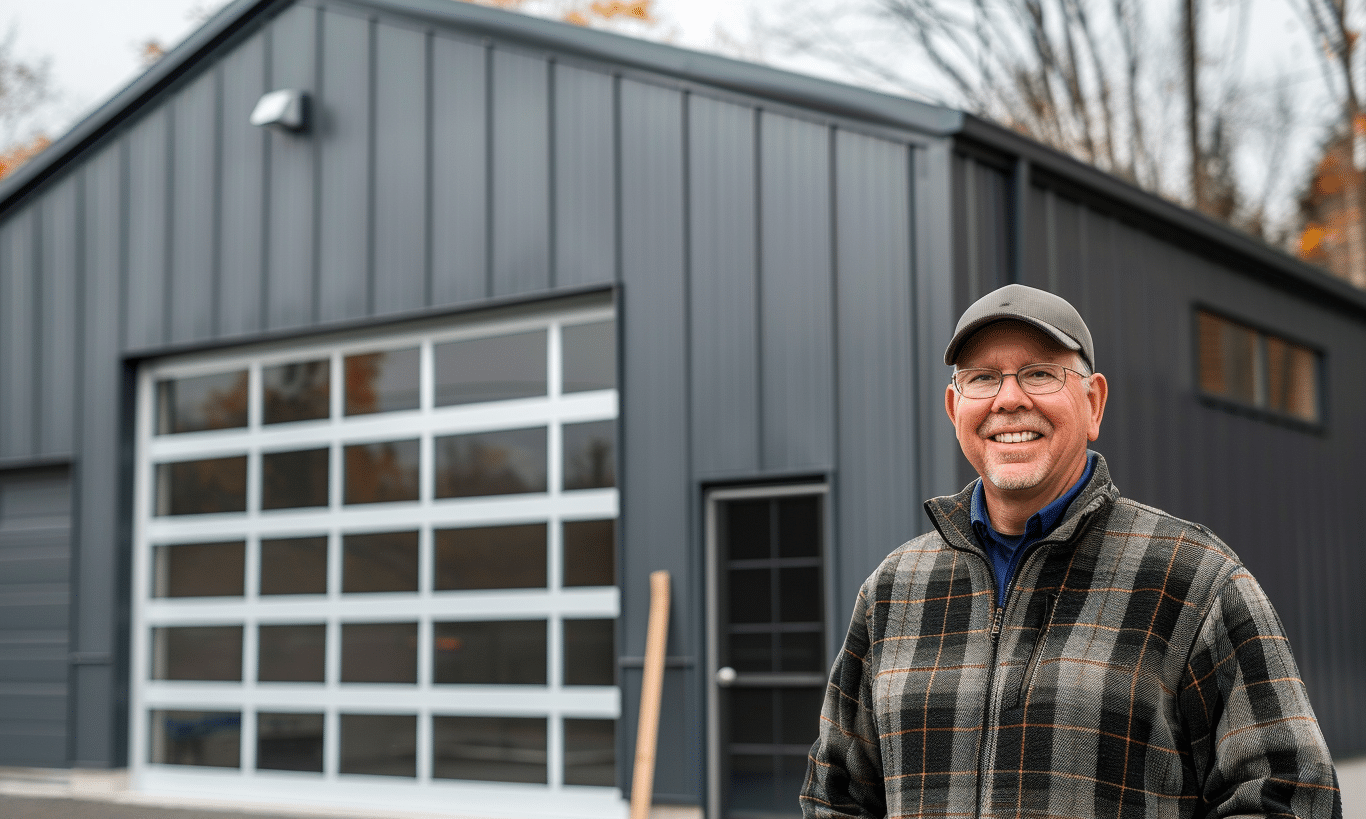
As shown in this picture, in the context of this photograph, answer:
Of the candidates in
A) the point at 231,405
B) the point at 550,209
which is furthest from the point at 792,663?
the point at 231,405

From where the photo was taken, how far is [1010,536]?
202 cm

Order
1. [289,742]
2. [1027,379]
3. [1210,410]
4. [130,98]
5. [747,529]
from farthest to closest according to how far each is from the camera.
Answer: [130,98] → [1210,410] → [289,742] → [747,529] → [1027,379]

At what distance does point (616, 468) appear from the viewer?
294 inches

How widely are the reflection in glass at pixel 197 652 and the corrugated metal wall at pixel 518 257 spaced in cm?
33

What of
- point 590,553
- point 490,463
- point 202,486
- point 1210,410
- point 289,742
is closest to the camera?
point 590,553

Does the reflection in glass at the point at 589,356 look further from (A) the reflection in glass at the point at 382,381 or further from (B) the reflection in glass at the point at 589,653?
(B) the reflection in glass at the point at 589,653

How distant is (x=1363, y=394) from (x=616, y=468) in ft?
24.0

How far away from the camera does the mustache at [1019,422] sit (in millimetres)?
1958

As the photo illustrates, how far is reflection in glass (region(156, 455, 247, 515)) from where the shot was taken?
9.23 m

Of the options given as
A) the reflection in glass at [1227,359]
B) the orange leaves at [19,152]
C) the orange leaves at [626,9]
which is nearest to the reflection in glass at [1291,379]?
the reflection in glass at [1227,359]

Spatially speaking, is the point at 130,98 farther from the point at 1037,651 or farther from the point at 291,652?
the point at 1037,651

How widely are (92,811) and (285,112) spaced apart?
481cm

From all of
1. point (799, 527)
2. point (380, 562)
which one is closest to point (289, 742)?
point (380, 562)

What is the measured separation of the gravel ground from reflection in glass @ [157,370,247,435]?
8.58 feet
